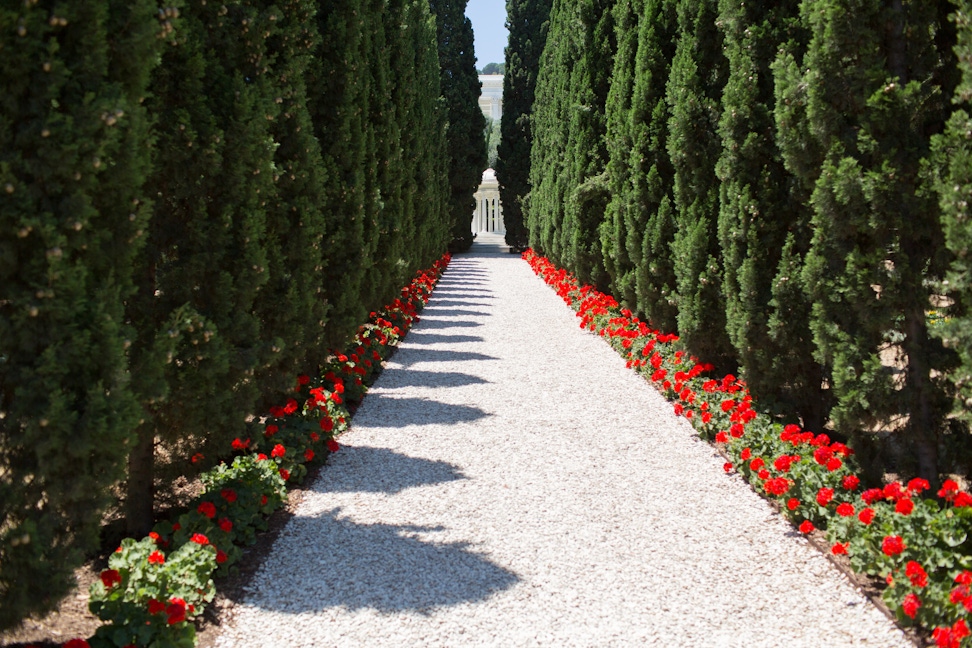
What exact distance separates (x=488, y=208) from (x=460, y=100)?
55.0 feet

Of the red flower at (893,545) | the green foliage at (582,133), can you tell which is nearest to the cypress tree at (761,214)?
the red flower at (893,545)

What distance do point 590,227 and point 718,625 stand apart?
11354 millimetres

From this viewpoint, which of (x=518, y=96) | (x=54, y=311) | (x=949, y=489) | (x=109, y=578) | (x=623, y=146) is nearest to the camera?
(x=54, y=311)

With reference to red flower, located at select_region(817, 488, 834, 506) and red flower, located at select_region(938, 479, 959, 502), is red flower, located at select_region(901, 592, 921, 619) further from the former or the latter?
red flower, located at select_region(817, 488, 834, 506)

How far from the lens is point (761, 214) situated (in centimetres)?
614

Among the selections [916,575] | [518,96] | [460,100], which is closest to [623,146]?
[916,575]

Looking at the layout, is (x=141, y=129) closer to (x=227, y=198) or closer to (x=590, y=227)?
(x=227, y=198)

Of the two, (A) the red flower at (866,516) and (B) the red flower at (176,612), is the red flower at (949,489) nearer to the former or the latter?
(A) the red flower at (866,516)

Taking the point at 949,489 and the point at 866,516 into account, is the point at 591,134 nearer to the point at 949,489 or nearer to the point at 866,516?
the point at 866,516

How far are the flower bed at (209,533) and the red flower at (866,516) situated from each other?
3.00 m

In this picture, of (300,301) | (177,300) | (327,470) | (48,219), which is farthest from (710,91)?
(48,219)

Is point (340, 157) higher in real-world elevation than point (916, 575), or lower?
higher

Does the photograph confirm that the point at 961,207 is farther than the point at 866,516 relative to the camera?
No

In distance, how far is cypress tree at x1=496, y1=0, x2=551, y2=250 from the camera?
34.2 m
